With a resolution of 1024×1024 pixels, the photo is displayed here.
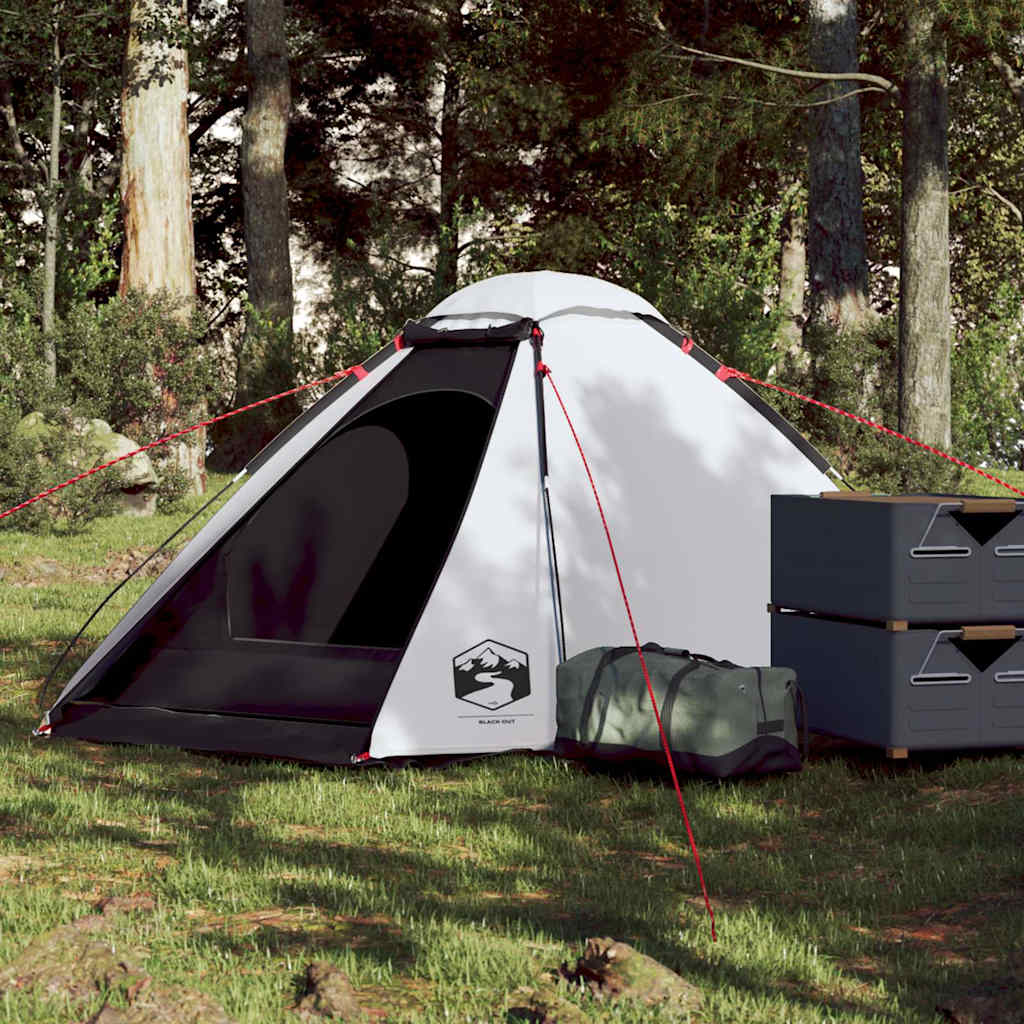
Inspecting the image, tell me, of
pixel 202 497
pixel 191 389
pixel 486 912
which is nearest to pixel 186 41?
A: pixel 191 389

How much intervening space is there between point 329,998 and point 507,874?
54.6 inches

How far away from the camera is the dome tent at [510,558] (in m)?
6.85

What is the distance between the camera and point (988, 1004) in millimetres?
3926

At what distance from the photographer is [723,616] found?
744 centimetres

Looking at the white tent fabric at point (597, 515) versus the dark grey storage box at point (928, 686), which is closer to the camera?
the dark grey storage box at point (928, 686)

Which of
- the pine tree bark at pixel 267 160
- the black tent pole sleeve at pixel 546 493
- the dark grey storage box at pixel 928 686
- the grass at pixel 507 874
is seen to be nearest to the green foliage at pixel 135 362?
the pine tree bark at pixel 267 160

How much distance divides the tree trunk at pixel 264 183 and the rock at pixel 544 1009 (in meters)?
17.1

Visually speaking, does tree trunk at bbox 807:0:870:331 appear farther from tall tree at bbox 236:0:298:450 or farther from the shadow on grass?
the shadow on grass

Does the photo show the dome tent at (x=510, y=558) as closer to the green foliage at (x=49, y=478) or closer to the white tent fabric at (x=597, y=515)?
the white tent fabric at (x=597, y=515)

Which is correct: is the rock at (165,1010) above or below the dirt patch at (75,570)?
below

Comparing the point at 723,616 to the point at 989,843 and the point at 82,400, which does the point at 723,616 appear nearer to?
the point at 989,843

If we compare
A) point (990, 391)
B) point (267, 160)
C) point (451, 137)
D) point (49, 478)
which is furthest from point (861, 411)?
point (451, 137)

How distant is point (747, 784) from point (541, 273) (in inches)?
109

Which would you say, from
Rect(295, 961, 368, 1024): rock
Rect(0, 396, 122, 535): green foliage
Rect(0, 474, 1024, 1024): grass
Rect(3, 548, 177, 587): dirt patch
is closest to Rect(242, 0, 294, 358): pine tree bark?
Rect(0, 396, 122, 535): green foliage
